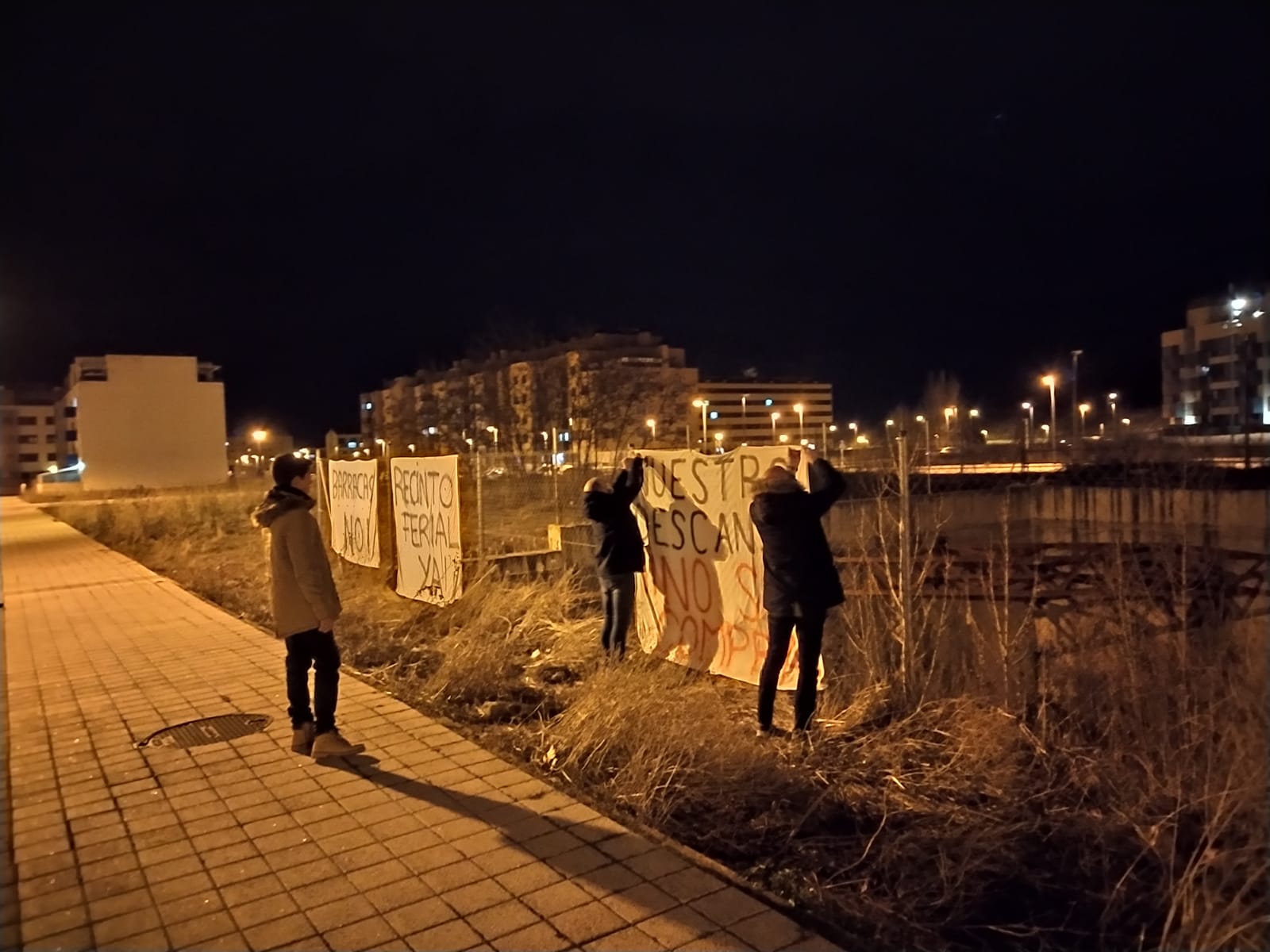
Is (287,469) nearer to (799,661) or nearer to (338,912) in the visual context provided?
(338,912)

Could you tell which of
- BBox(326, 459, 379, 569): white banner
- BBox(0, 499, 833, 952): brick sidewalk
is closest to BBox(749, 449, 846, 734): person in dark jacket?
BBox(0, 499, 833, 952): brick sidewalk

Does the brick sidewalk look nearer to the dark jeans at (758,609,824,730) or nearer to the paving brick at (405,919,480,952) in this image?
the paving brick at (405,919,480,952)

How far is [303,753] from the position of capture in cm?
580

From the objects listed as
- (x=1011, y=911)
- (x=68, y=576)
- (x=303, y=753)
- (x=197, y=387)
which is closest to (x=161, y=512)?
(x=68, y=576)

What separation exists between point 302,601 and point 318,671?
45cm

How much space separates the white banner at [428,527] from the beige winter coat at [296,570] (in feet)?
13.0

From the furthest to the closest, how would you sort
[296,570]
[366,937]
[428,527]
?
1. [428,527]
2. [296,570]
3. [366,937]

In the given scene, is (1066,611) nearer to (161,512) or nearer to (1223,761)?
(1223,761)

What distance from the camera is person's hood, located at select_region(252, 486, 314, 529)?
563 cm

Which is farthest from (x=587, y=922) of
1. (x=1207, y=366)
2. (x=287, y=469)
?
(x=1207, y=366)

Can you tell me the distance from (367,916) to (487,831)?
0.85 meters

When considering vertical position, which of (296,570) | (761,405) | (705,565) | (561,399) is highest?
(761,405)

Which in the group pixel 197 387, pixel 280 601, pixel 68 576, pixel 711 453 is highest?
pixel 197 387

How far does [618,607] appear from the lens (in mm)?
7309
